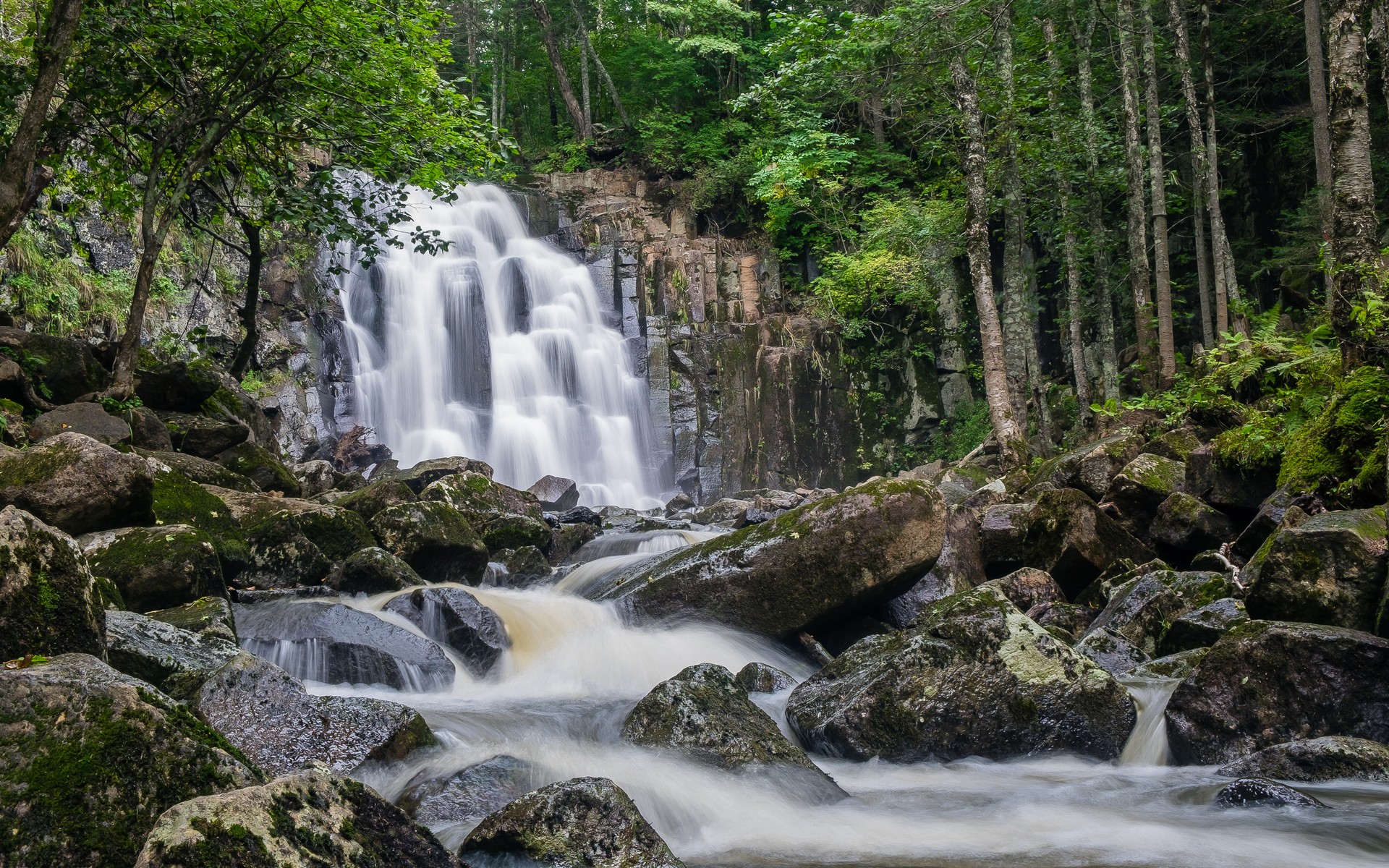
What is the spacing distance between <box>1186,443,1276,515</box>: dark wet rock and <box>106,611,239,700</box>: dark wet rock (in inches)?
339

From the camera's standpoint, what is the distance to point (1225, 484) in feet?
28.0

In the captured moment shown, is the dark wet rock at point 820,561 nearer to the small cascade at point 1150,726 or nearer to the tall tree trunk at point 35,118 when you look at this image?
the small cascade at point 1150,726

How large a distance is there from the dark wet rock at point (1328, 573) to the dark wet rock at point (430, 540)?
7584 millimetres

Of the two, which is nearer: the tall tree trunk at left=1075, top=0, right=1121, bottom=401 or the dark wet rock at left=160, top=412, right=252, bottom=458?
the dark wet rock at left=160, top=412, right=252, bottom=458

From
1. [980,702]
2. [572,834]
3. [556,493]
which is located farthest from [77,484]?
[556,493]

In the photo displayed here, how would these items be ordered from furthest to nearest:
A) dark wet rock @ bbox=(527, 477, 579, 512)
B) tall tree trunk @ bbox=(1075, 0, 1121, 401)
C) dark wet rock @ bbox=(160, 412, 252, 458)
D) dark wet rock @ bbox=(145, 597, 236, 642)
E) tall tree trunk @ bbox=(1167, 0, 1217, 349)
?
dark wet rock @ bbox=(527, 477, 579, 512) < tall tree trunk @ bbox=(1075, 0, 1121, 401) < tall tree trunk @ bbox=(1167, 0, 1217, 349) < dark wet rock @ bbox=(160, 412, 252, 458) < dark wet rock @ bbox=(145, 597, 236, 642)

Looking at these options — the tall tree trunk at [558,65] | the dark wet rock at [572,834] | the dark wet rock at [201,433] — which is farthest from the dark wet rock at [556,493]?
the tall tree trunk at [558,65]

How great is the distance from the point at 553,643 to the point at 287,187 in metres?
→ 8.37

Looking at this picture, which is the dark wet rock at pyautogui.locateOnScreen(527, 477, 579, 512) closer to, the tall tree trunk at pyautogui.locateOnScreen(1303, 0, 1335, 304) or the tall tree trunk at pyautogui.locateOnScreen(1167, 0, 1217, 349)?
the tall tree trunk at pyautogui.locateOnScreen(1167, 0, 1217, 349)

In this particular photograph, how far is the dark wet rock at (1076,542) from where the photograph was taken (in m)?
8.45

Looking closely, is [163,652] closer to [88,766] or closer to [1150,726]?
[88,766]

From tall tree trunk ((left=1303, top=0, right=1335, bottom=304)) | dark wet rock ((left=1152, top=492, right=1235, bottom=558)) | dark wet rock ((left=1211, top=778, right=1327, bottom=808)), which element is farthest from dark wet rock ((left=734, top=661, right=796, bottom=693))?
tall tree trunk ((left=1303, top=0, right=1335, bottom=304))

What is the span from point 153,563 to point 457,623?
2.37 m

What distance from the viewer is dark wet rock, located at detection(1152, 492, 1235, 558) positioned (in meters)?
8.21
